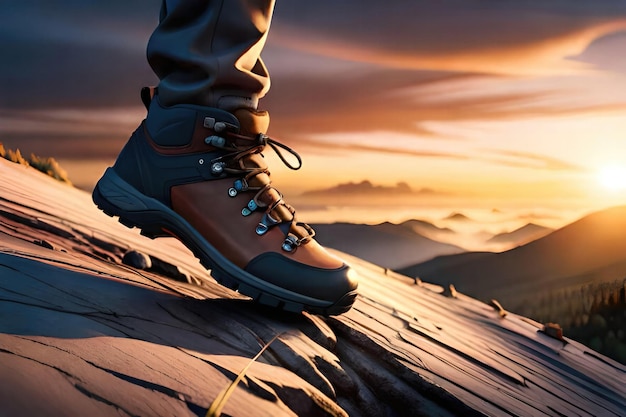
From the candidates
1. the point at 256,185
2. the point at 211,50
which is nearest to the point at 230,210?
the point at 256,185

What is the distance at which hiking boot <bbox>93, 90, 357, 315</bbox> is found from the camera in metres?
1.39

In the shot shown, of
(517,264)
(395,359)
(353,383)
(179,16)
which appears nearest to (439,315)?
(395,359)

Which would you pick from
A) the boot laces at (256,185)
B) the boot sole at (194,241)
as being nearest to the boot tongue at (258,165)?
the boot laces at (256,185)

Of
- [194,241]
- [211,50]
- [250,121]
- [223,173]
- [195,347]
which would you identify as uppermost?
[211,50]

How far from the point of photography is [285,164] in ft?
4.99

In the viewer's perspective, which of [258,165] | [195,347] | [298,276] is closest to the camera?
[195,347]

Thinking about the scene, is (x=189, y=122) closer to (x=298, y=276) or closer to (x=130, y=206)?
(x=130, y=206)

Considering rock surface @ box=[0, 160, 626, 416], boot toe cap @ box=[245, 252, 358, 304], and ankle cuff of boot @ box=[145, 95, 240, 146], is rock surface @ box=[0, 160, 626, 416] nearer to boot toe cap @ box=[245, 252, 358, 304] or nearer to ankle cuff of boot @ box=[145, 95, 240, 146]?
boot toe cap @ box=[245, 252, 358, 304]

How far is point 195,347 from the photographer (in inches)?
44.9

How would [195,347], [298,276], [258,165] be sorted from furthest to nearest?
1. [258,165]
2. [298,276]
3. [195,347]

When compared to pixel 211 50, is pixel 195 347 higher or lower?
lower

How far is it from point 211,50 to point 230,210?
1.19ft

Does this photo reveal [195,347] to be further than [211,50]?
No

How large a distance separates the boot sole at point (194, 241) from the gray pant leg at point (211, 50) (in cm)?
24
